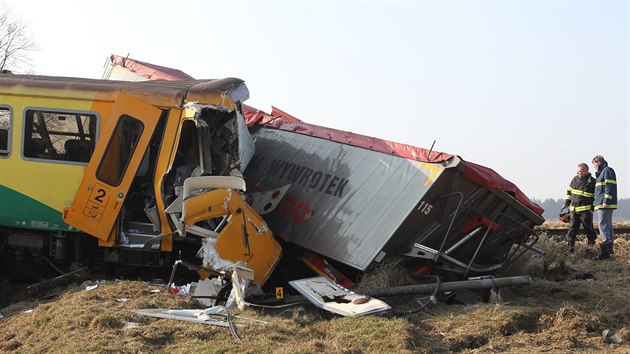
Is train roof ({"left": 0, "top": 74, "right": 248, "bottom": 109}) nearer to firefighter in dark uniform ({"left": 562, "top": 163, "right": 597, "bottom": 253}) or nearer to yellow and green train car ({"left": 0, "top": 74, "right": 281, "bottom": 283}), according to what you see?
yellow and green train car ({"left": 0, "top": 74, "right": 281, "bottom": 283})

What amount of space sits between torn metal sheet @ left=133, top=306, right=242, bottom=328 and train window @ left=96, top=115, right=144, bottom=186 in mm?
2485

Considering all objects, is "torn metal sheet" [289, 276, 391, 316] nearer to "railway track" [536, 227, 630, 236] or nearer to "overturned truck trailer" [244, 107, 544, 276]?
"overturned truck trailer" [244, 107, 544, 276]

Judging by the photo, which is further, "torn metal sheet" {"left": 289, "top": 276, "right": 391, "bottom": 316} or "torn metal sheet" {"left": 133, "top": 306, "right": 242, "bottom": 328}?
"torn metal sheet" {"left": 289, "top": 276, "right": 391, "bottom": 316}

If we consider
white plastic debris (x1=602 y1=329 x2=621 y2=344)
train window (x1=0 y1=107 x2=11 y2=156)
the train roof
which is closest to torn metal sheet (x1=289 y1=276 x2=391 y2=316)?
white plastic debris (x1=602 y1=329 x2=621 y2=344)

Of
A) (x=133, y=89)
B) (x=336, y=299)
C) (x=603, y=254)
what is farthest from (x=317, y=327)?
(x=603, y=254)

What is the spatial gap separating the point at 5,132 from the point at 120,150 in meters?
1.67

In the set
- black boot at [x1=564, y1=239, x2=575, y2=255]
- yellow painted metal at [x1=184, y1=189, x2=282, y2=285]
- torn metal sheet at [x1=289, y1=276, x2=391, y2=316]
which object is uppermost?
yellow painted metal at [x1=184, y1=189, x2=282, y2=285]

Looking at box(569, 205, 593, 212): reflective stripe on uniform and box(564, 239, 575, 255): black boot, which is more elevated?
box(569, 205, 593, 212): reflective stripe on uniform

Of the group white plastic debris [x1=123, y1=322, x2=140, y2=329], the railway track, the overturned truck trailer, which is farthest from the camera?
the railway track

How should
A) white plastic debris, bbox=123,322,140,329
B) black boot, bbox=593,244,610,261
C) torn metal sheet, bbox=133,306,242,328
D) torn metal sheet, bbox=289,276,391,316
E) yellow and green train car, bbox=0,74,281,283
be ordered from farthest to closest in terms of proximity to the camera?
black boot, bbox=593,244,610,261, yellow and green train car, bbox=0,74,281,283, torn metal sheet, bbox=289,276,391,316, torn metal sheet, bbox=133,306,242,328, white plastic debris, bbox=123,322,140,329

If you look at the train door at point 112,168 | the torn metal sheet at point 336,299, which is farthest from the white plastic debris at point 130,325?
the train door at point 112,168

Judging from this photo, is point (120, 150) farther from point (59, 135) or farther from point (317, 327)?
point (317, 327)

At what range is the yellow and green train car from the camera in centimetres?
915

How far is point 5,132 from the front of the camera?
Answer: 31.4ft
